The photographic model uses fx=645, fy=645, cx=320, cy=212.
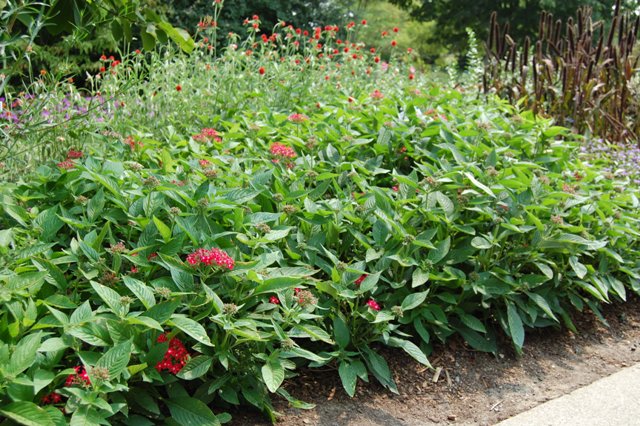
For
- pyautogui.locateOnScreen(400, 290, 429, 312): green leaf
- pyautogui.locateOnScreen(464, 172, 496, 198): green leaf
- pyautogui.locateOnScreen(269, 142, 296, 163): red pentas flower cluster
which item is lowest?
pyautogui.locateOnScreen(400, 290, 429, 312): green leaf

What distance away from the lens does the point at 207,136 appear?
3740mm

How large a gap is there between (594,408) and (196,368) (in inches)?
63.7

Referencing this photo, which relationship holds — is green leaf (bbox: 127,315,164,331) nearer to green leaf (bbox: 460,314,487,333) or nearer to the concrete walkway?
the concrete walkway

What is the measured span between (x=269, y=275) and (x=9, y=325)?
93 centimetres

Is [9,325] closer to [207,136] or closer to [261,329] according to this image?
[261,329]

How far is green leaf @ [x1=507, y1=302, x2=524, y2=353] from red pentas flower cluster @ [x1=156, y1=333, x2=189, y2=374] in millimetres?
1528

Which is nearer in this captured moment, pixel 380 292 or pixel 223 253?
pixel 223 253

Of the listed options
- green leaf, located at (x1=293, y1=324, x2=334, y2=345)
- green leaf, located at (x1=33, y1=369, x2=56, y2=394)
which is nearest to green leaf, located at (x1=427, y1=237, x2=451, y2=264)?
green leaf, located at (x1=293, y1=324, x2=334, y2=345)

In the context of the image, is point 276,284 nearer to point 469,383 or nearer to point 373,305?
point 373,305

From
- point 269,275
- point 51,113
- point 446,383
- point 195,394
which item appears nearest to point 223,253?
point 269,275

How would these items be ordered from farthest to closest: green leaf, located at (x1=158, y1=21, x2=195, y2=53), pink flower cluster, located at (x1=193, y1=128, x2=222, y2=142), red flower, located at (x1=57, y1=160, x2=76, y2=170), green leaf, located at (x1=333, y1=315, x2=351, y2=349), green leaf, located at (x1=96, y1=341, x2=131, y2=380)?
pink flower cluster, located at (x1=193, y1=128, x2=222, y2=142), red flower, located at (x1=57, y1=160, x2=76, y2=170), green leaf, located at (x1=333, y1=315, x2=351, y2=349), green leaf, located at (x1=158, y1=21, x2=195, y2=53), green leaf, located at (x1=96, y1=341, x2=131, y2=380)

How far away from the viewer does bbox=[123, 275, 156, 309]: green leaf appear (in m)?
2.19

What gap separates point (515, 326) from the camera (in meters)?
2.98

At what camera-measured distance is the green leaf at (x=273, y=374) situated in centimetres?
220
